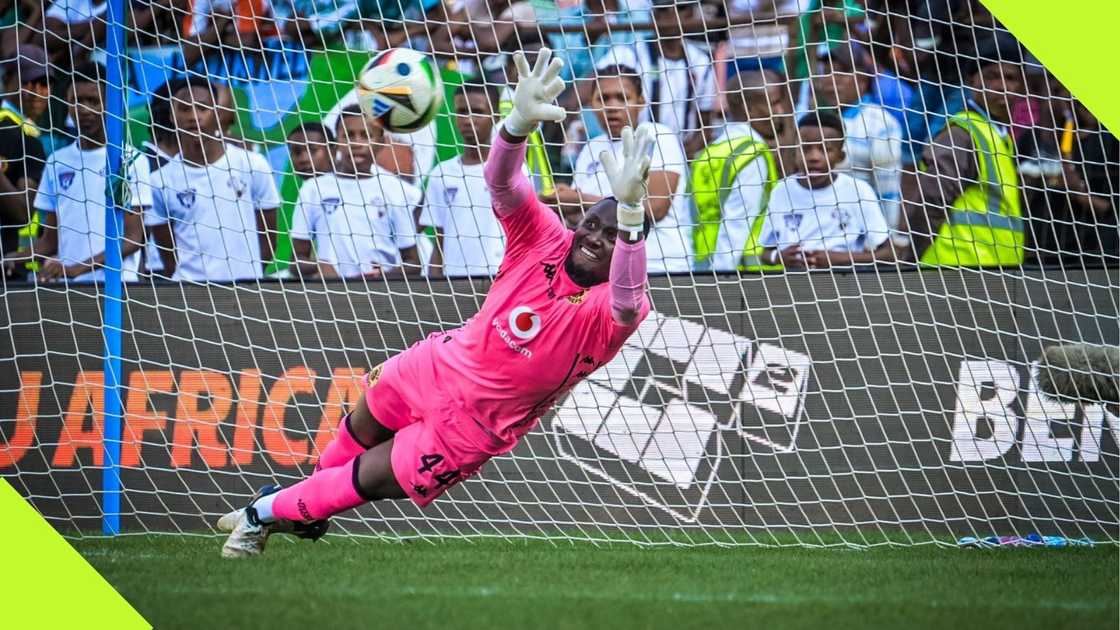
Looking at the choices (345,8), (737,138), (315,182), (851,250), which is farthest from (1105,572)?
(345,8)

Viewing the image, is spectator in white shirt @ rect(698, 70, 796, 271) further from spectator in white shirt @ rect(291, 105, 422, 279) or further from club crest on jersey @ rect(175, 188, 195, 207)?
club crest on jersey @ rect(175, 188, 195, 207)

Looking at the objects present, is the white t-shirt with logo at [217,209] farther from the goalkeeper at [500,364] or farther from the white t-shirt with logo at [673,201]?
the goalkeeper at [500,364]

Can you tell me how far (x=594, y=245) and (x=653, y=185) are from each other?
2835 mm

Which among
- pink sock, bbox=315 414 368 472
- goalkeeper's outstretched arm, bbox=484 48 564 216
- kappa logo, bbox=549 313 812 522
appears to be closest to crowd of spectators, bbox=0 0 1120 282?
kappa logo, bbox=549 313 812 522

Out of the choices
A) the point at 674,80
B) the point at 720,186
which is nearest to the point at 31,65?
the point at 674,80

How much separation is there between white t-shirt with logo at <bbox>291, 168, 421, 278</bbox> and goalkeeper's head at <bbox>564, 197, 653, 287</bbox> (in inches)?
120

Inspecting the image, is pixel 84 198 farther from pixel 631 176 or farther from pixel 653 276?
pixel 631 176

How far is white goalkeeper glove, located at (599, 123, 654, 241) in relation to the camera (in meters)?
4.70

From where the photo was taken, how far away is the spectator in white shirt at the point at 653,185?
7.93 metres

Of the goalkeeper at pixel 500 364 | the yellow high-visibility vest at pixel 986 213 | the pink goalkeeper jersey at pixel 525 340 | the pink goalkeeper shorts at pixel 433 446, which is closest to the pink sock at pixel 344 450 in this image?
the goalkeeper at pixel 500 364

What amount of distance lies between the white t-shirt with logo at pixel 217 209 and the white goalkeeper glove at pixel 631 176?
154 inches

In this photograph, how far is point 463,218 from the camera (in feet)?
27.5

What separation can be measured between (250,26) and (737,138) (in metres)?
3.04

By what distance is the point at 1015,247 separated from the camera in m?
7.44
